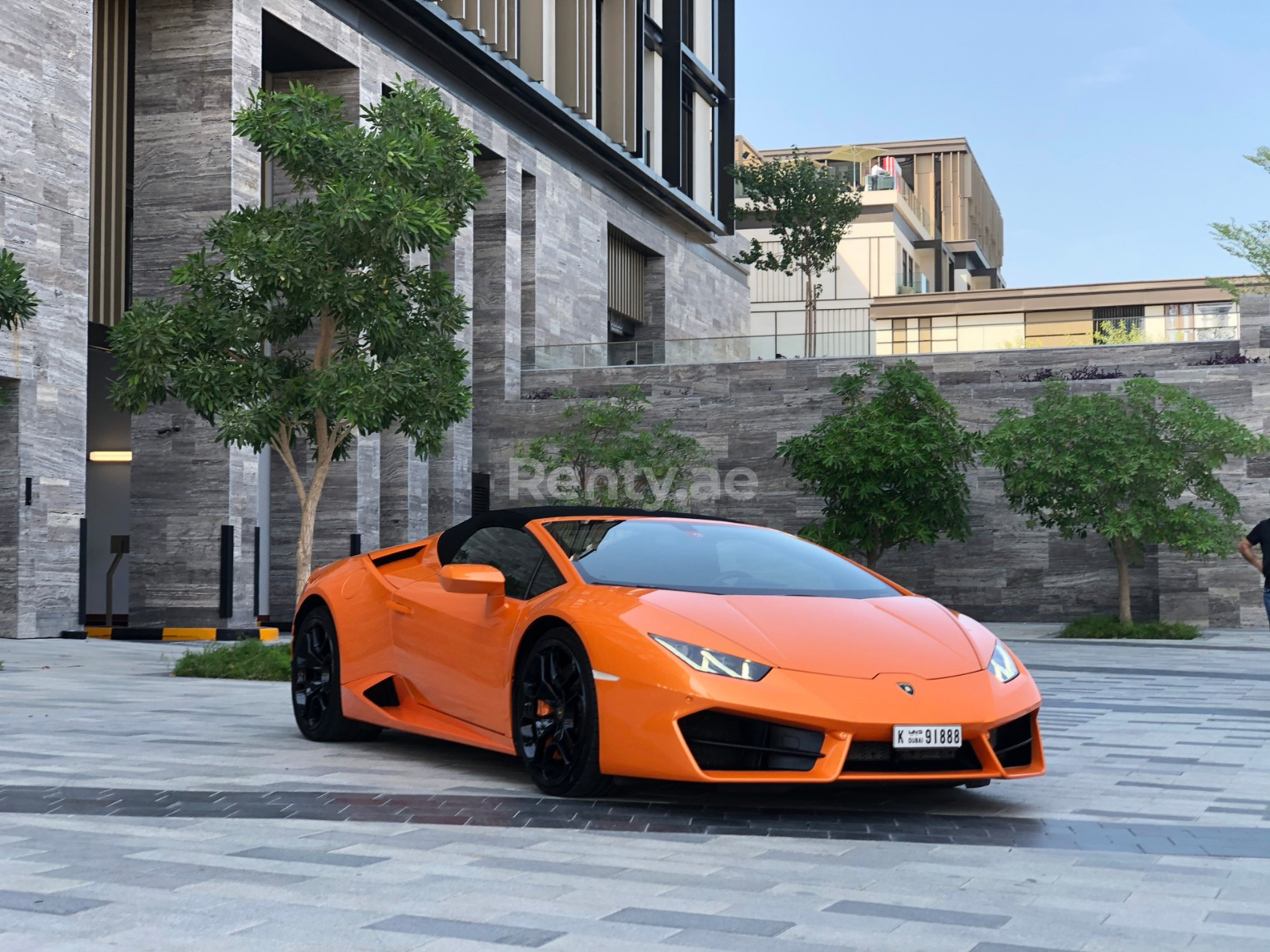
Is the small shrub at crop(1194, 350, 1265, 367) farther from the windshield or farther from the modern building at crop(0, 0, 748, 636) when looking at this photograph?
the windshield

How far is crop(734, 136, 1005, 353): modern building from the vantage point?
6575 cm

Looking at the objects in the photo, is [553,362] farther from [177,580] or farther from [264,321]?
[264,321]

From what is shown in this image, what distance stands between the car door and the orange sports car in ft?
0.04

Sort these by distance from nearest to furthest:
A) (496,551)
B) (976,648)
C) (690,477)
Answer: (976,648)
(496,551)
(690,477)

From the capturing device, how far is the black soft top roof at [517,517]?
745cm

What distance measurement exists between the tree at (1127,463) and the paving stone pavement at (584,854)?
47.1 ft

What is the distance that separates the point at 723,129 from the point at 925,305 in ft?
56.4

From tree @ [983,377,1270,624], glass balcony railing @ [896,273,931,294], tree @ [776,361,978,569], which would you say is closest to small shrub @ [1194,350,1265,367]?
tree @ [983,377,1270,624]

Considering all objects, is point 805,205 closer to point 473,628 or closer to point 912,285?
point 912,285

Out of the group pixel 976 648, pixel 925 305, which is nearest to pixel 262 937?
pixel 976 648

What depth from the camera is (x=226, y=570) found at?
2173 cm

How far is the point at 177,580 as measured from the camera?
72.6 feet

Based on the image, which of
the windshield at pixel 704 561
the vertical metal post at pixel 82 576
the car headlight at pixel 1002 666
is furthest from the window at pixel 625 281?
the car headlight at pixel 1002 666

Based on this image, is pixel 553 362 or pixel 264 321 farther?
pixel 553 362
